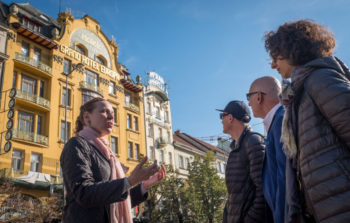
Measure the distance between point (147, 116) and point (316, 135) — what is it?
1314 inches

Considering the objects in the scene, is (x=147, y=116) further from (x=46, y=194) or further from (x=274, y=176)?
(x=274, y=176)

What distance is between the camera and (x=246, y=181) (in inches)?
139

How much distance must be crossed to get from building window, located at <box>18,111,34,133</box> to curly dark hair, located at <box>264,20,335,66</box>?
22155mm

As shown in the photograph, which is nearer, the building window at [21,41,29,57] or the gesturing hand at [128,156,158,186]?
the gesturing hand at [128,156,158,186]

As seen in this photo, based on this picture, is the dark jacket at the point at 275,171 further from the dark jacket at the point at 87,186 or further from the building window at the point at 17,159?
the building window at the point at 17,159

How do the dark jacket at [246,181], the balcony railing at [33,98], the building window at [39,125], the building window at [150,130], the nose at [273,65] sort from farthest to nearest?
the building window at [150,130] < the building window at [39,125] < the balcony railing at [33,98] < the dark jacket at [246,181] < the nose at [273,65]

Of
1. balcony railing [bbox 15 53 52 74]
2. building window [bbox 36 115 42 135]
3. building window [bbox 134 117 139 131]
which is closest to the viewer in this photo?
balcony railing [bbox 15 53 52 74]

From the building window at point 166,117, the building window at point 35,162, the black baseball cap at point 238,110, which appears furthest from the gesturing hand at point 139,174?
the building window at point 166,117

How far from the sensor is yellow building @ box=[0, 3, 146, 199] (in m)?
20.2

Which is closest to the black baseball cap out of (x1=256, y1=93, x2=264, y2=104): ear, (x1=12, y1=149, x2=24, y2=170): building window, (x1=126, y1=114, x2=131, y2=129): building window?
(x1=256, y1=93, x2=264, y2=104): ear

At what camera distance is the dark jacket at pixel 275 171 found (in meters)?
2.50

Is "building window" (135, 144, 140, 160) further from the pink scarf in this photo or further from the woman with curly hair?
the woman with curly hair

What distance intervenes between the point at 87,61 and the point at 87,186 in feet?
92.8

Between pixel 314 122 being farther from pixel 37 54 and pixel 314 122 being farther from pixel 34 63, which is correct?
pixel 37 54
